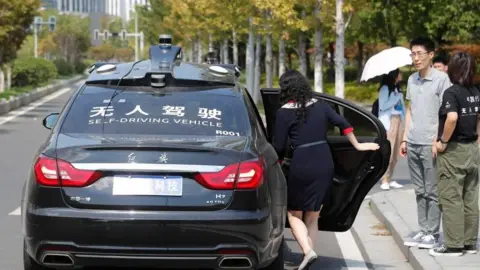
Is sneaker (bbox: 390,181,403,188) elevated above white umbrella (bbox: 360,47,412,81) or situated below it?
below

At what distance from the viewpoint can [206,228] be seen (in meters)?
6.00

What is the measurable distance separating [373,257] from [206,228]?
9.97 feet

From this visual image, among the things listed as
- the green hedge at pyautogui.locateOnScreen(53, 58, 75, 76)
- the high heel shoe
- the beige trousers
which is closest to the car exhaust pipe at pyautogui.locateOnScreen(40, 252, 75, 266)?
the high heel shoe

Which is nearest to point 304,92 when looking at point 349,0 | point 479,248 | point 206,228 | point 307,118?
point 307,118

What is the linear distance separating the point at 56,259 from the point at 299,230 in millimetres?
2015

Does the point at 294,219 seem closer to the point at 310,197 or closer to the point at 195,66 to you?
the point at 310,197

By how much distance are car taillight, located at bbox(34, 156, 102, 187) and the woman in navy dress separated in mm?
1763

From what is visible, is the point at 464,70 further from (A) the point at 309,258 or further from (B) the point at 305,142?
(A) the point at 309,258

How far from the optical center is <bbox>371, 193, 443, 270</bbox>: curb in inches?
306

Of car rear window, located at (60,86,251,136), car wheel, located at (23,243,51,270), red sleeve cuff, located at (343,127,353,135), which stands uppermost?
car rear window, located at (60,86,251,136)

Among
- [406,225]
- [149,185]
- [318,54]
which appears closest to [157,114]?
[149,185]

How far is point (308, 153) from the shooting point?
24.0 ft

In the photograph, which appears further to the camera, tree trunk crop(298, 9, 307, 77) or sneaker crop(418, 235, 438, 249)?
tree trunk crop(298, 9, 307, 77)

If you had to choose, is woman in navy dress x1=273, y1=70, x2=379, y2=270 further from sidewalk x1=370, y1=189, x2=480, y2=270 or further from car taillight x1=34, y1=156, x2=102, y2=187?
car taillight x1=34, y1=156, x2=102, y2=187
